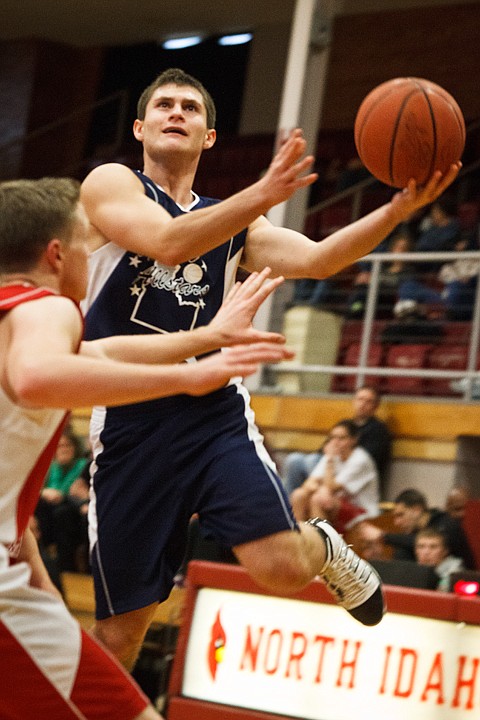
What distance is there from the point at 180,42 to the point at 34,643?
16.3 metres

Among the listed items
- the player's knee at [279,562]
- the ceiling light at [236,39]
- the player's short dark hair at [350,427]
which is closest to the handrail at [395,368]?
the player's short dark hair at [350,427]

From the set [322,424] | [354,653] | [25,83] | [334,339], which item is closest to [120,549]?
[354,653]

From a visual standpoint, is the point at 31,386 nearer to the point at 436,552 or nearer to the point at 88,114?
the point at 436,552

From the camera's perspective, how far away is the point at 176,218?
377 cm

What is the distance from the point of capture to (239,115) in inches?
696

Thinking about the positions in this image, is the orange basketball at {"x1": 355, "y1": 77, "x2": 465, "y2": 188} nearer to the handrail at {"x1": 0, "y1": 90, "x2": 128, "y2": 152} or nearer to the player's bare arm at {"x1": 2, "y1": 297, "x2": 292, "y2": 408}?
the player's bare arm at {"x1": 2, "y1": 297, "x2": 292, "y2": 408}

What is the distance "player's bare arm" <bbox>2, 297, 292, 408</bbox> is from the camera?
2.62m

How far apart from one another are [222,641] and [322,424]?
4.66 m

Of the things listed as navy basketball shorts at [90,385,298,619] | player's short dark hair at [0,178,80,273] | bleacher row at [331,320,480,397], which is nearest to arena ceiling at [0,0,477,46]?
bleacher row at [331,320,480,397]

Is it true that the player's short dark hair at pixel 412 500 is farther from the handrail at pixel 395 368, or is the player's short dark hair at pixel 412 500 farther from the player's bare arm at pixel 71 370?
the player's bare arm at pixel 71 370

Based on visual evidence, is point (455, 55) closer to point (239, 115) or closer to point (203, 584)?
point (239, 115)

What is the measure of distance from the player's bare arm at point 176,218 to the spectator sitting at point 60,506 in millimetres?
5174

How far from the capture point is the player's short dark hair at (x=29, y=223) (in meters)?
Result: 2.86

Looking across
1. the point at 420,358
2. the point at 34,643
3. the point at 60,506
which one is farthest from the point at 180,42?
the point at 34,643
